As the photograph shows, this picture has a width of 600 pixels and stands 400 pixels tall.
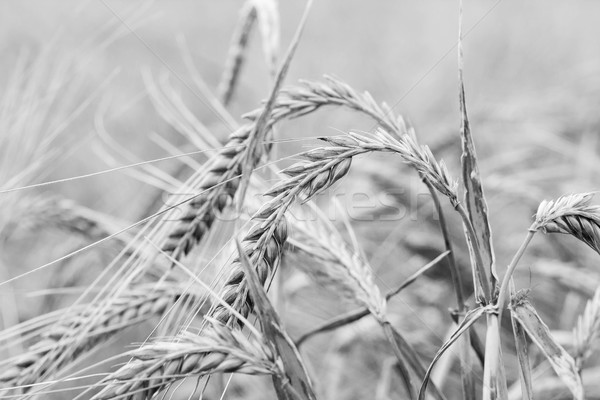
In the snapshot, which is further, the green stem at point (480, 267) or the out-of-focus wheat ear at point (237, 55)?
the out-of-focus wheat ear at point (237, 55)

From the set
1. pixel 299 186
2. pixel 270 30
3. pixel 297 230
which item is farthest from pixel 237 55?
pixel 299 186

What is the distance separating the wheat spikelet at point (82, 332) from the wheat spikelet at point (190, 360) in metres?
0.25

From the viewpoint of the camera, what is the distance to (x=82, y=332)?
848 millimetres

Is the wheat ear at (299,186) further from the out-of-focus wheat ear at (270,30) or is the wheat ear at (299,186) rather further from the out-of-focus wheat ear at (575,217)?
the out-of-focus wheat ear at (270,30)

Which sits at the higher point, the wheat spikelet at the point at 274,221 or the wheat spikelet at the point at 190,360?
the wheat spikelet at the point at 274,221

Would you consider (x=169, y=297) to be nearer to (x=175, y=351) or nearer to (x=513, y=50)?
(x=175, y=351)

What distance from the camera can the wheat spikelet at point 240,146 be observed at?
0.78m

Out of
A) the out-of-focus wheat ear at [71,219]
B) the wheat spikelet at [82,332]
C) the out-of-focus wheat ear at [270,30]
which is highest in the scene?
the out-of-focus wheat ear at [270,30]

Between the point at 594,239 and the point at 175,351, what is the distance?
1.39 feet

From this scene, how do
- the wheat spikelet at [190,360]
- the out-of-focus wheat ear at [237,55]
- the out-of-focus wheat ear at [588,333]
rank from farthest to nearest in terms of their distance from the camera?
the out-of-focus wheat ear at [237,55], the out-of-focus wheat ear at [588,333], the wheat spikelet at [190,360]

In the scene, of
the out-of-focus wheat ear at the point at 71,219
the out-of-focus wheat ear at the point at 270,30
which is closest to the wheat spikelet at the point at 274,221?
the out-of-focus wheat ear at the point at 270,30

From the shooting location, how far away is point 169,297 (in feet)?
3.17

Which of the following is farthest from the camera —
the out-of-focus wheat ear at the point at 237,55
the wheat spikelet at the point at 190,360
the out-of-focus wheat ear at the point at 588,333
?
the out-of-focus wheat ear at the point at 237,55

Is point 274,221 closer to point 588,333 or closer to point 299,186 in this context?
point 299,186
